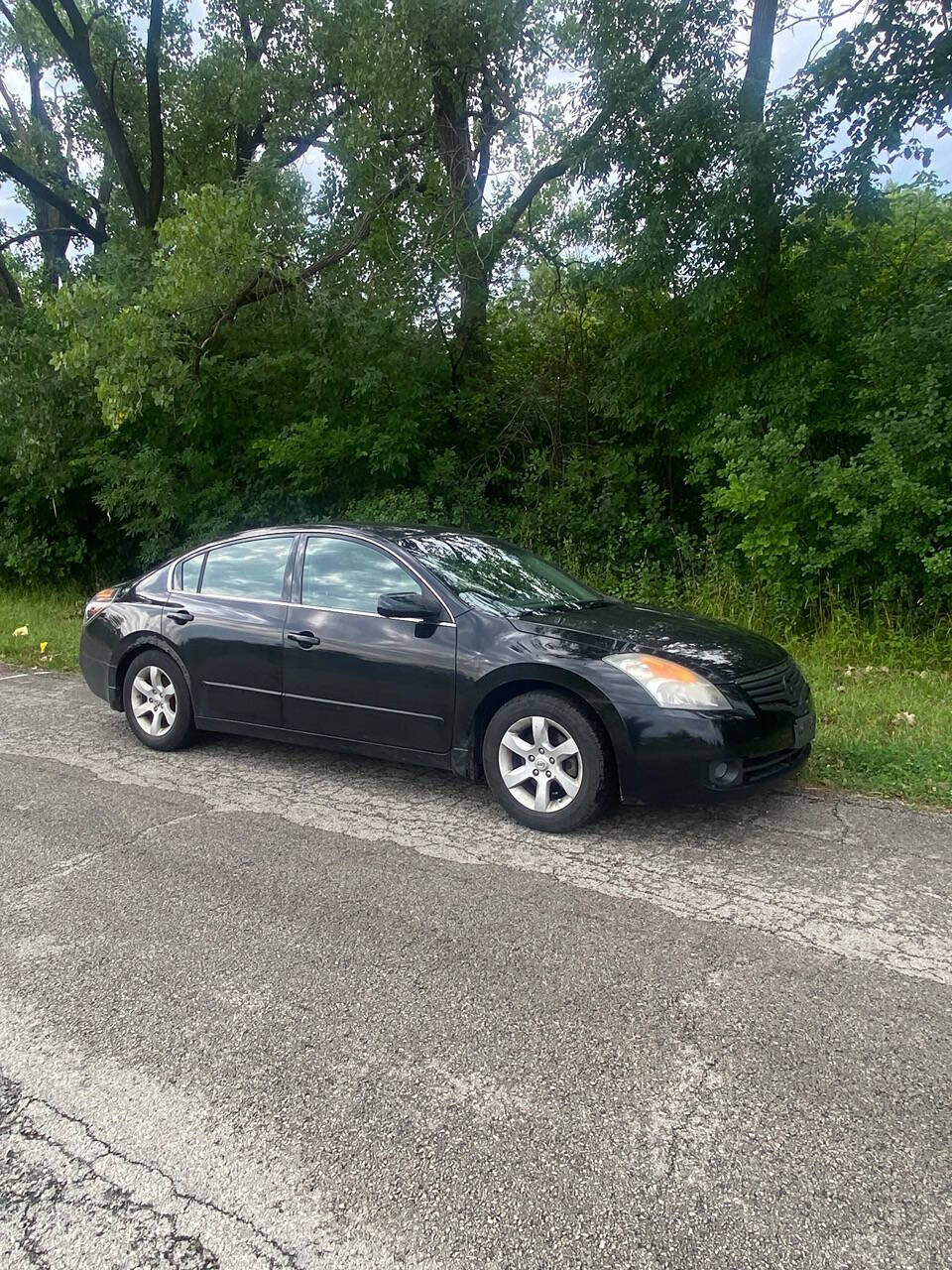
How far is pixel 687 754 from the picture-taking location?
3.95 metres

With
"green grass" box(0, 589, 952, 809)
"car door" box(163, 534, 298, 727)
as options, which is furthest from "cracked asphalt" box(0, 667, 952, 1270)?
"car door" box(163, 534, 298, 727)

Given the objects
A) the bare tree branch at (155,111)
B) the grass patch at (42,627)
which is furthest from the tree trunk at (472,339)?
the bare tree branch at (155,111)

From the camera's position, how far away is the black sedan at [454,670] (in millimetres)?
4070

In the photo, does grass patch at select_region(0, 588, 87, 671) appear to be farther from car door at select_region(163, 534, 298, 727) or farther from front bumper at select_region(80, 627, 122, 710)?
car door at select_region(163, 534, 298, 727)

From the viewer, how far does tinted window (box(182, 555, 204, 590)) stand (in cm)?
580

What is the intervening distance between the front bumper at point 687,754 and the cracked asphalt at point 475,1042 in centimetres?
27

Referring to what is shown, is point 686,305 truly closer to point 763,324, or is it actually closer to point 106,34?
point 763,324

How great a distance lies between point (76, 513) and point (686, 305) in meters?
10.9

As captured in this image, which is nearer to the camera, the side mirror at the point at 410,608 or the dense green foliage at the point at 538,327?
the side mirror at the point at 410,608

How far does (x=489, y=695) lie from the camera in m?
4.43

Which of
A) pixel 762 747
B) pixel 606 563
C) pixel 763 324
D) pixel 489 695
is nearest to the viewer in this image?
pixel 762 747

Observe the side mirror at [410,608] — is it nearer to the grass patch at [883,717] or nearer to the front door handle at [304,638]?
the front door handle at [304,638]

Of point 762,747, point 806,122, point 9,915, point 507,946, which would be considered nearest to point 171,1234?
point 507,946

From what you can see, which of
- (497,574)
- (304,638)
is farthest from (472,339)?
(304,638)
